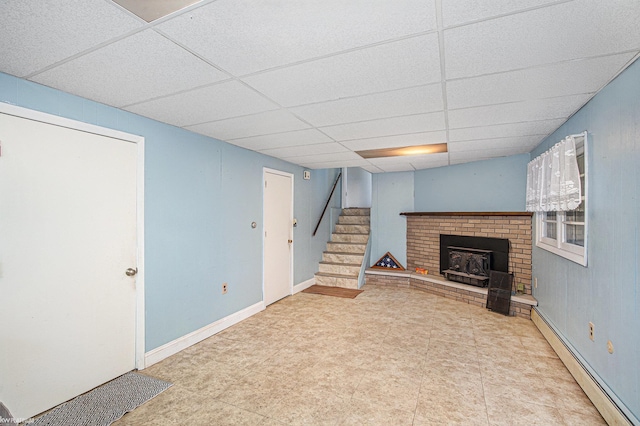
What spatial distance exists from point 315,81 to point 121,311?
2.53 m

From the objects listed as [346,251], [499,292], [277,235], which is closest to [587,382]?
[499,292]

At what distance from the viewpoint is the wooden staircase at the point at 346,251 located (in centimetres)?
576

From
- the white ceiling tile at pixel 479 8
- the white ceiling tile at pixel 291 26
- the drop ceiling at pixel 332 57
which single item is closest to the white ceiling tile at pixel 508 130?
the drop ceiling at pixel 332 57

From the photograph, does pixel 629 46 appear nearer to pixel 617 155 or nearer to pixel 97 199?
pixel 617 155

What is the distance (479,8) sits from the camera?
1303mm

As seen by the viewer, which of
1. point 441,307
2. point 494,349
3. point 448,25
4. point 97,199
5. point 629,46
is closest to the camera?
point 448,25

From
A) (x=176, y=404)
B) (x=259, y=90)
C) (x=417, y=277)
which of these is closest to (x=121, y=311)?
(x=176, y=404)

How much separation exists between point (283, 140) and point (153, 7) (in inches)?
89.5

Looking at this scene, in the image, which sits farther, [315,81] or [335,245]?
[335,245]

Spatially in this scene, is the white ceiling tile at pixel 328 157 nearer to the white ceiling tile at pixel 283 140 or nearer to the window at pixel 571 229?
the white ceiling tile at pixel 283 140

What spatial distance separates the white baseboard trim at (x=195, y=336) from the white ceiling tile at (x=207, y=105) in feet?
7.35

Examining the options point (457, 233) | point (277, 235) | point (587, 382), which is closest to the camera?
point (587, 382)

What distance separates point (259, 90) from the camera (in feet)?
7.09

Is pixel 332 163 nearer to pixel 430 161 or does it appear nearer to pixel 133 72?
pixel 430 161
